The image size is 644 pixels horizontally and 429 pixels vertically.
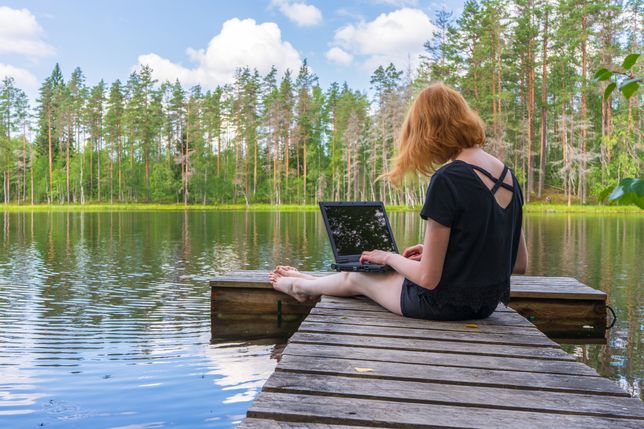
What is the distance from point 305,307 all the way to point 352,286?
2179mm

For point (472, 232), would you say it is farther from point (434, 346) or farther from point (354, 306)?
point (354, 306)

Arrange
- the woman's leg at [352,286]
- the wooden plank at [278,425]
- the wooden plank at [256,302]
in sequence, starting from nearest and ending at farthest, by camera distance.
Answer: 1. the wooden plank at [278,425]
2. the woman's leg at [352,286]
3. the wooden plank at [256,302]

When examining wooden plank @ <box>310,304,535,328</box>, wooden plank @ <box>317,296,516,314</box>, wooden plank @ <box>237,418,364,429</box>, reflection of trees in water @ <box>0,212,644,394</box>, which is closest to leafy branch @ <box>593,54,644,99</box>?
wooden plank @ <box>237,418,364,429</box>

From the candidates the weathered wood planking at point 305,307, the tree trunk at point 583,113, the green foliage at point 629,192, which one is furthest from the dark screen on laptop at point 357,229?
the tree trunk at point 583,113

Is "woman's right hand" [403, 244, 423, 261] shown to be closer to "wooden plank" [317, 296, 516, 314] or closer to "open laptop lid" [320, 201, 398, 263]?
"wooden plank" [317, 296, 516, 314]

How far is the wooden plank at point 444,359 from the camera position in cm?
254

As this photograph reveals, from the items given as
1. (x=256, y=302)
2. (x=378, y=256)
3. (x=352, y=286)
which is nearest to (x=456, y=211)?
(x=378, y=256)

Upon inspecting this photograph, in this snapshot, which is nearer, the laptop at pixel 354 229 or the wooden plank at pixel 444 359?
the wooden plank at pixel 444 359

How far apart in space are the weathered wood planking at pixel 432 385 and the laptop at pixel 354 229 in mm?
1123

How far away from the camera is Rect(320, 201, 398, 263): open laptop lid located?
14.3ft

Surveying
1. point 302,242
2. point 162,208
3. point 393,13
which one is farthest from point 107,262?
point 393,13

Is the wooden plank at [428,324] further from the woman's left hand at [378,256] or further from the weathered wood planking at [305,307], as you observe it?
the weathered wood planking at [305,307]

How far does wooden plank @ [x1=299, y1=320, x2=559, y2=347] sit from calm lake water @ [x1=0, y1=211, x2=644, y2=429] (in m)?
1.12

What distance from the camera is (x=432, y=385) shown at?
7.39 ft
